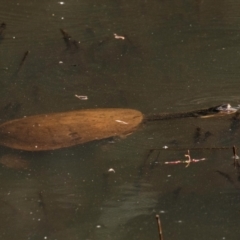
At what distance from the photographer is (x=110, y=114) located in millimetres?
3322

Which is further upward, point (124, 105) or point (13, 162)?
point (124, 105)

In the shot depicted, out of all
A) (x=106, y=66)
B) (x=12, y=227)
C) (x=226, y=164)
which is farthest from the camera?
(x=106, y=66)

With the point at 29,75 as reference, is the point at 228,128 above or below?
below

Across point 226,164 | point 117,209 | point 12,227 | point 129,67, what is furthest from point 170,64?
point 12,227

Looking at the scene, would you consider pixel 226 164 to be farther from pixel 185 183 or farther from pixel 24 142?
pixel 24 142

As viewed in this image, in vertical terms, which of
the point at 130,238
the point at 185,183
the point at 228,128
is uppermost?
the point at 228,128

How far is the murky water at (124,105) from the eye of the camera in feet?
10.1

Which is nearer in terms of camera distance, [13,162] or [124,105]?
[13,162]

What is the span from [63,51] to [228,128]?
1162 millimetres

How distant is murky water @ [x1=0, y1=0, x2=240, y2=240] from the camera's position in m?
3.08

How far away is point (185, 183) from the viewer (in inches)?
125

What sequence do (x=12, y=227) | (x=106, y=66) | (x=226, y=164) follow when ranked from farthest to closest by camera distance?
(x=106, y=66) < (x=226, y=164) < (x=12, y=227)

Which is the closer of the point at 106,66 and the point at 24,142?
the point at 24,142

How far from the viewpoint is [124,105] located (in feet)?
11.0
